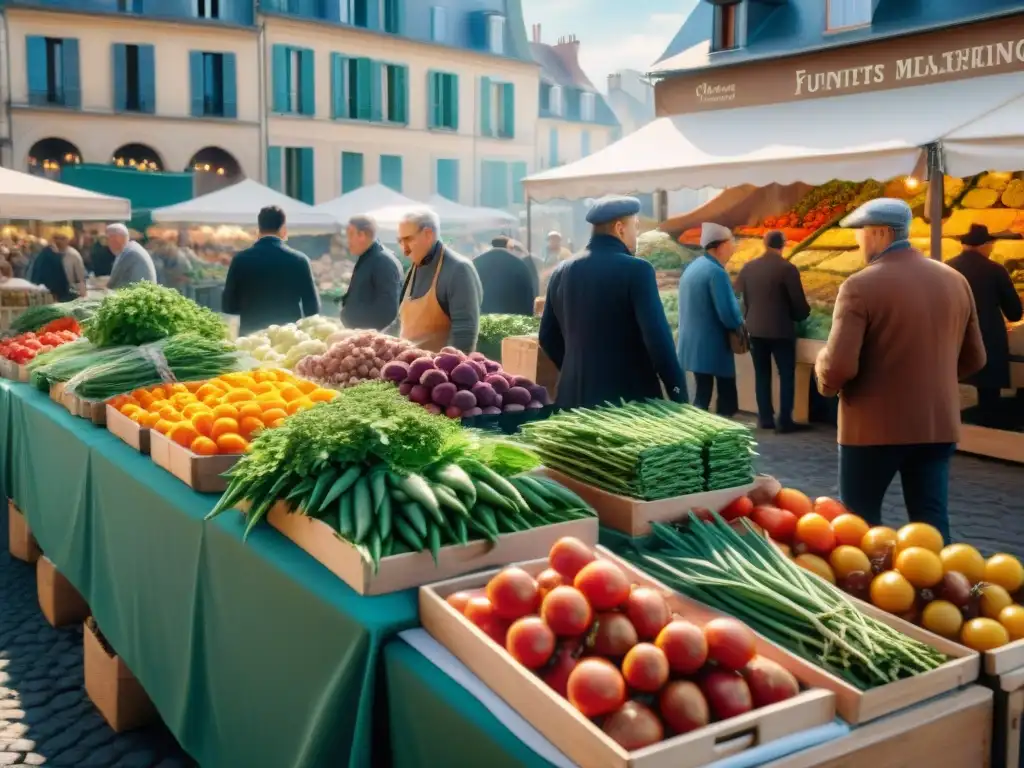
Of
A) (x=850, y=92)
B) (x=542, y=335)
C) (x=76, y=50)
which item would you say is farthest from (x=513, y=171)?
(x=542, y=335)

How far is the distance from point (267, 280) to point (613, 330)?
3426 mm

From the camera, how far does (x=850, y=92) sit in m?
10.1

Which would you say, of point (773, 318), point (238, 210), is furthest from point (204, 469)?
point (238, 210)

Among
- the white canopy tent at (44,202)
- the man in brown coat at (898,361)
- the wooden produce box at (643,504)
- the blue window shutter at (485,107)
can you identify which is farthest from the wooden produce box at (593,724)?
the blue window shutter at (485,107)

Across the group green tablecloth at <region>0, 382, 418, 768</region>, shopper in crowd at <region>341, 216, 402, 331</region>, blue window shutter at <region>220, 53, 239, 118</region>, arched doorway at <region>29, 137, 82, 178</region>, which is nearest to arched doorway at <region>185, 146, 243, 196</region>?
blue window shutter at <region>220, 53, 239, 118</region>

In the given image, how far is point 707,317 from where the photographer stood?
8188 mm

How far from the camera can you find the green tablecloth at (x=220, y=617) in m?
2.27

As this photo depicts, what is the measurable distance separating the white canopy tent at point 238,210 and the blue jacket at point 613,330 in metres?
11.5

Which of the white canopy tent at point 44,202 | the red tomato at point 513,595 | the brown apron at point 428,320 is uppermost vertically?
the white canopy tent at point 44,202

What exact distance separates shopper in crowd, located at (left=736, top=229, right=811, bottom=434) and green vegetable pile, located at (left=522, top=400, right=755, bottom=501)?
5.94m

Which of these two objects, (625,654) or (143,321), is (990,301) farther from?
(625,654)

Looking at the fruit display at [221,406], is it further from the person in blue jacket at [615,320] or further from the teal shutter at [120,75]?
the teal shutter at [120,75]

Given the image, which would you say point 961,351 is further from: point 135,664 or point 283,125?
point 283,125

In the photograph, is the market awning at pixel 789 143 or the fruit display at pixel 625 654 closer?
the fruit display at pixel 625 654
